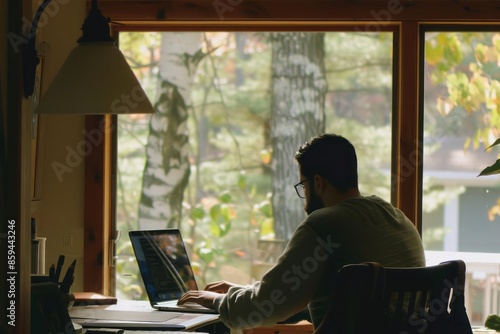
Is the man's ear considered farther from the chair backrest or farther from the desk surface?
the desk surface

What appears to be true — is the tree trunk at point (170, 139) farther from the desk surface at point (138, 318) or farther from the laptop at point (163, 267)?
the desk surface at point (138, 318)

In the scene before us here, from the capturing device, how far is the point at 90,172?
13.4ft

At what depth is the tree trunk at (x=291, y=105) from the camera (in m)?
4.13

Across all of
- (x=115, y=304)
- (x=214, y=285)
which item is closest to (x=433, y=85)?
(x=214, y=285)

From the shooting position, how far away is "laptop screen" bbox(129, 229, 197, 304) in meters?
3.21

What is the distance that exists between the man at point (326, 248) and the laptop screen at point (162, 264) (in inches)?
24.2

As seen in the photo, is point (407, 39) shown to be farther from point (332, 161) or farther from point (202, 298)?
point (202, 298)

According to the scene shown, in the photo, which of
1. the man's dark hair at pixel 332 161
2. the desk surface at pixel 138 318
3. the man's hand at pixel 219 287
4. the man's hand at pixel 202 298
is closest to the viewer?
the man's dark hair at pixel 332 161

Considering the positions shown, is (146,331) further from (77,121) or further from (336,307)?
(77,121)

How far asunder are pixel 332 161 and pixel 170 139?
5.63 ft

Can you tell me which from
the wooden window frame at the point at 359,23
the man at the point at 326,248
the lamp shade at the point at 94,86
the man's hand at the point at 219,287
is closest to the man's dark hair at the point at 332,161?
the man at the point at 326,248

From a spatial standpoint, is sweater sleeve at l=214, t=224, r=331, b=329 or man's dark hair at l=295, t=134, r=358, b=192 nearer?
sweater sleeve at l=214, t=224, r=331, b=329

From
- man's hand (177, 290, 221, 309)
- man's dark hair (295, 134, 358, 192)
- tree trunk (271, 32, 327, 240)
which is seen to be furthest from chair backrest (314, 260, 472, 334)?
tree trunk (271, 32, 327, 240)

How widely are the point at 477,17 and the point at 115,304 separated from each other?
2.08 m
